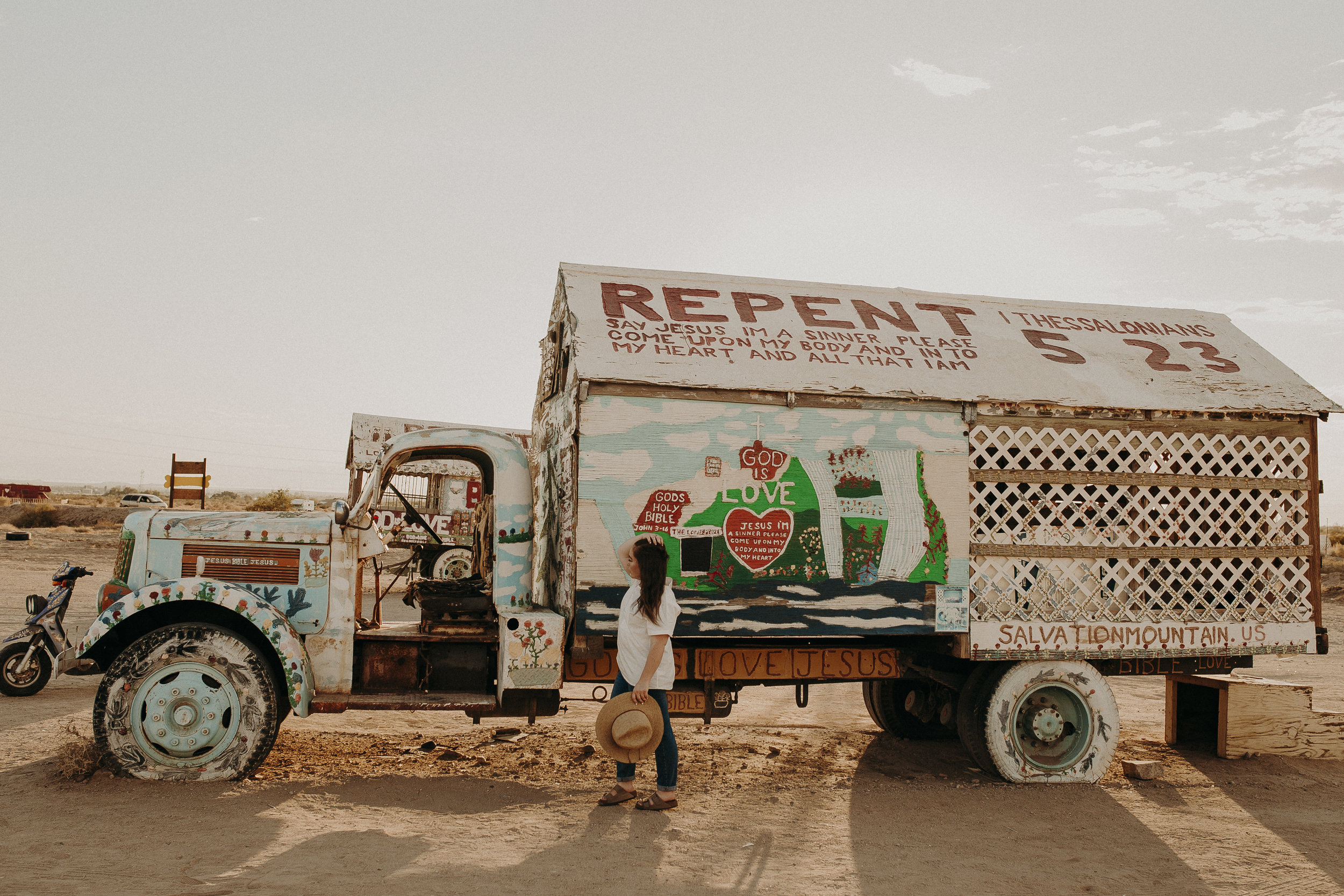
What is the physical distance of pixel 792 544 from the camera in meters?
5.95

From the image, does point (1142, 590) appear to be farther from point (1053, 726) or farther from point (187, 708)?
point (187, 708)

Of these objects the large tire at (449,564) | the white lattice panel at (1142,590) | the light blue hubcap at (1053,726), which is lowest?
the light blue hubcap at (1053,726)

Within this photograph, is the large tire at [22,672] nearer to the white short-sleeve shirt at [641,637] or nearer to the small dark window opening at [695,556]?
the white short-sleeve shirt at [641,637]

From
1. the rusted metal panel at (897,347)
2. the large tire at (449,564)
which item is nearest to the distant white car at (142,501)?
the large tire at (449,564)

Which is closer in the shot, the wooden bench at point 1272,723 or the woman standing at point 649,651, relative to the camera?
the woman standing at point 649,651

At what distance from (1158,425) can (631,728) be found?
14.3 ft

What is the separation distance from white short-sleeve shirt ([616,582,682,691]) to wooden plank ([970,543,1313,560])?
2334mm

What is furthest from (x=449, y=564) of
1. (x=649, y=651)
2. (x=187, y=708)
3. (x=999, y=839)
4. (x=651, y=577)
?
(x=999, y=839)

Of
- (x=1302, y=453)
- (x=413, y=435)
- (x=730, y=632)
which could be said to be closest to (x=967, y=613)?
(x=730, y=632)

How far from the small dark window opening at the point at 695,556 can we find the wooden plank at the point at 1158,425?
2138 millimetres

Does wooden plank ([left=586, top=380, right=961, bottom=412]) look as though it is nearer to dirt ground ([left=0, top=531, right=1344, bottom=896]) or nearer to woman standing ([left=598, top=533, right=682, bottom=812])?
woman standing ([left=598, top=533, right=682, bottom=812])

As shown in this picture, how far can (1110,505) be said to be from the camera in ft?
20.9

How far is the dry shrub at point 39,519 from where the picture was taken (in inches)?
1331

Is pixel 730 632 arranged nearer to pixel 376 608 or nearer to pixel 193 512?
pixel 376 608
